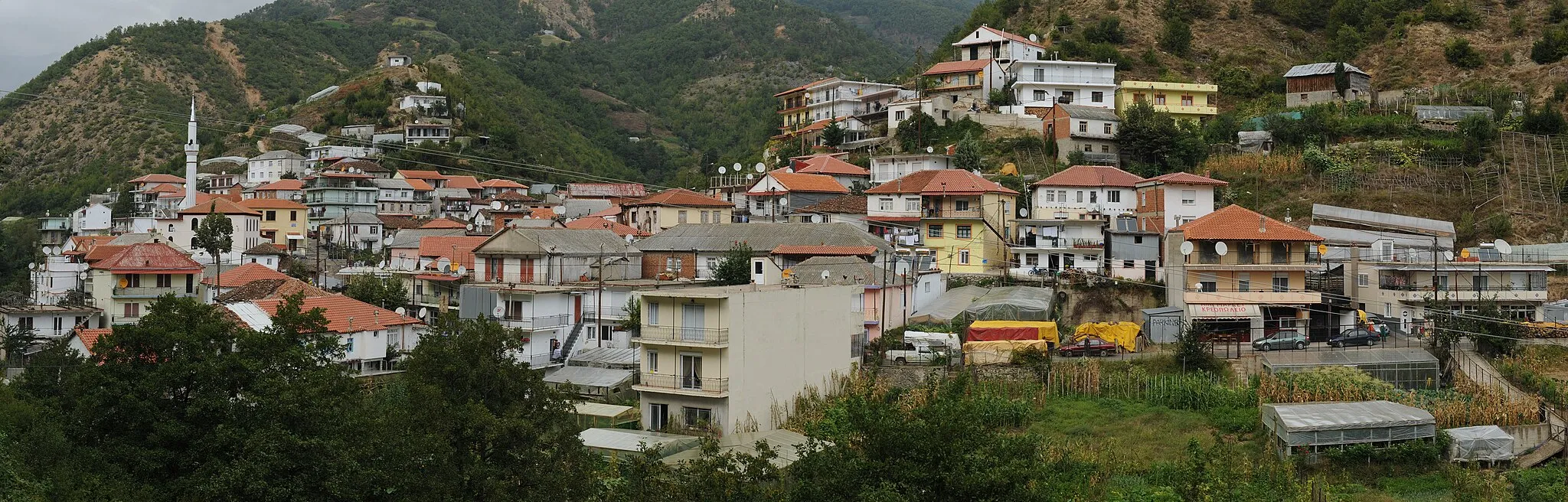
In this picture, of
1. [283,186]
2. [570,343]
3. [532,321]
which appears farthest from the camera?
[283,186]

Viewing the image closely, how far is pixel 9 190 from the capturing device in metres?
85.6

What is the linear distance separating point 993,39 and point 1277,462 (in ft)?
137

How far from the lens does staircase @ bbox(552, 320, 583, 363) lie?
34.1 m

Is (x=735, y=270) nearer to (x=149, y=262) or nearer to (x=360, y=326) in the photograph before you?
(x=360, y=326)

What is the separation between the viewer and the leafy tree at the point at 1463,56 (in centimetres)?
5816

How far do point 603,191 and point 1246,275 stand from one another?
137 ft

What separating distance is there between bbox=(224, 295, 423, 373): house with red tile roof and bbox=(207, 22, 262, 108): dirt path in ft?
262

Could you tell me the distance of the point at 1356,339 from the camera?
29047 millimetres

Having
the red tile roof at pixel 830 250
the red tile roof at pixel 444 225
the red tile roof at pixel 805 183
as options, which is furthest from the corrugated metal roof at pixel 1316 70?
the red tile roof at pixel 444 225

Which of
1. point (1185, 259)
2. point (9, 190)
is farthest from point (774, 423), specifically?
point (9, 190)

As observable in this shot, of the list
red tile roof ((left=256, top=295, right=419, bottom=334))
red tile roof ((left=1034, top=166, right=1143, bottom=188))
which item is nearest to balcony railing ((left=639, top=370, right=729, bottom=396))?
red tile roof ((left=256, top=295, right=419, bottom=334))

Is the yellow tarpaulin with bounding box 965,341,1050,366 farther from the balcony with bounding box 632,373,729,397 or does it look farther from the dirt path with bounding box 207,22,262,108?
the dirt path with bounding box 207,22,262,108

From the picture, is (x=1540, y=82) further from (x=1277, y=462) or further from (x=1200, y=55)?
(x=1277, y=462)

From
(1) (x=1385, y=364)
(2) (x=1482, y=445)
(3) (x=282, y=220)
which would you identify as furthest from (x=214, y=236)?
(2) (x=1482, y=445)
